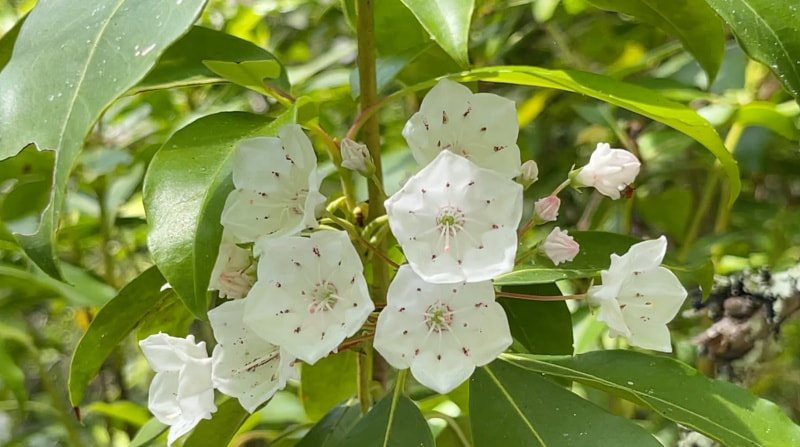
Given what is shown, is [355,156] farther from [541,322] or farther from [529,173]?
[541,322]

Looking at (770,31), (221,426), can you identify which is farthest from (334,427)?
(770,31)

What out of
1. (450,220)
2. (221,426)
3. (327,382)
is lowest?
(327,382)

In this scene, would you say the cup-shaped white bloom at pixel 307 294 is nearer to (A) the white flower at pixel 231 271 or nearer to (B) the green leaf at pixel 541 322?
(A) the white flower at pixel 231 271

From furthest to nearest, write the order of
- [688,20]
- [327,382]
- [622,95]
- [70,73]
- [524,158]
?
[524,158], [327,382], [688,20], [622,95], [70,73]

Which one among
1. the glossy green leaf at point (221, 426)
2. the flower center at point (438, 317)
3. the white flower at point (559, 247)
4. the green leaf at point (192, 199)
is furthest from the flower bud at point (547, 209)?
the glossy green leaf at point (221, 426)

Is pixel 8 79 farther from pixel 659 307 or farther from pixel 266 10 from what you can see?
pixel 266 10
